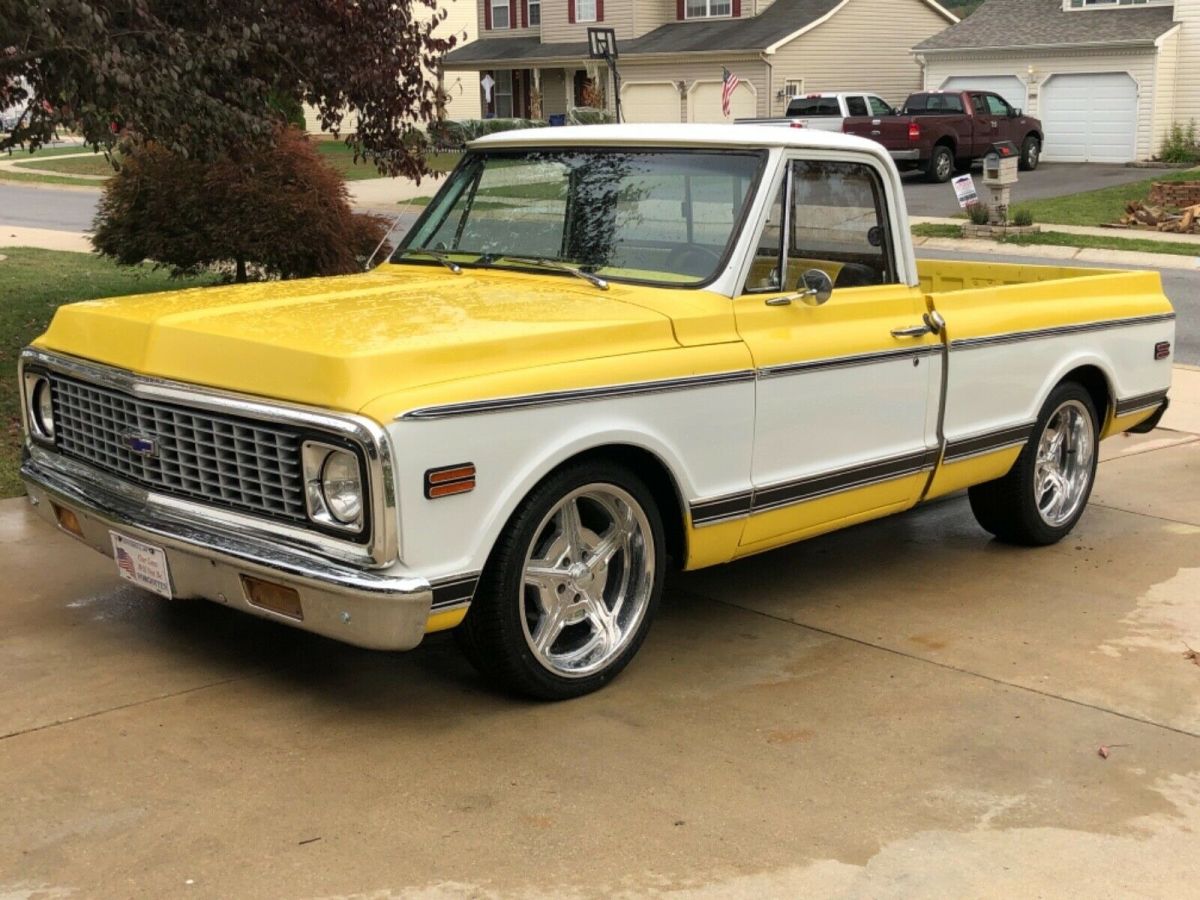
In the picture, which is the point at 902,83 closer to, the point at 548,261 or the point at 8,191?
the point at 8,191

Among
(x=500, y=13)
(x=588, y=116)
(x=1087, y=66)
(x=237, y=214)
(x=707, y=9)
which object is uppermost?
(x=500, y=13)

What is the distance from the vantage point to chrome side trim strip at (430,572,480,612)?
4.31 metres

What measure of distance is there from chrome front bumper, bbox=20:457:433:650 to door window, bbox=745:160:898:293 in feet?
6.42

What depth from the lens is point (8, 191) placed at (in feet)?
109

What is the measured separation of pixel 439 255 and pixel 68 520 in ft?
6.04

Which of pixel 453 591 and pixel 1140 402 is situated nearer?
pixel 453 591

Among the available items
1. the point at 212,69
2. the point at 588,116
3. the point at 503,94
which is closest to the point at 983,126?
the point at 588,116

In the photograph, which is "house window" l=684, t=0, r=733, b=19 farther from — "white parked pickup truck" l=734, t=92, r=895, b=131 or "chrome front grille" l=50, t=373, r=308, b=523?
"chrome front grille" l=50, t=373, r=308, b=523

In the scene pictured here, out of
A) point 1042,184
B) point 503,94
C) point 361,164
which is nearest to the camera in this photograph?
point 1042,184

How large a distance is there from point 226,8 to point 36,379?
464 cm

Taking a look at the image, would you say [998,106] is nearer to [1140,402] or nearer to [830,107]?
[830,107]

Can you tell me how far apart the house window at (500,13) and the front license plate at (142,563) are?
45156 mm

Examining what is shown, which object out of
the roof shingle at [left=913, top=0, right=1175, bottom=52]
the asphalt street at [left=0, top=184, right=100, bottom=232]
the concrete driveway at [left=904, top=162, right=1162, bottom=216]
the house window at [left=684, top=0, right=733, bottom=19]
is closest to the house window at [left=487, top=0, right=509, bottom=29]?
the house window at [left=684, top=0, right=733, bottom=19]

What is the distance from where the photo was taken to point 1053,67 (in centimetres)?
3603
